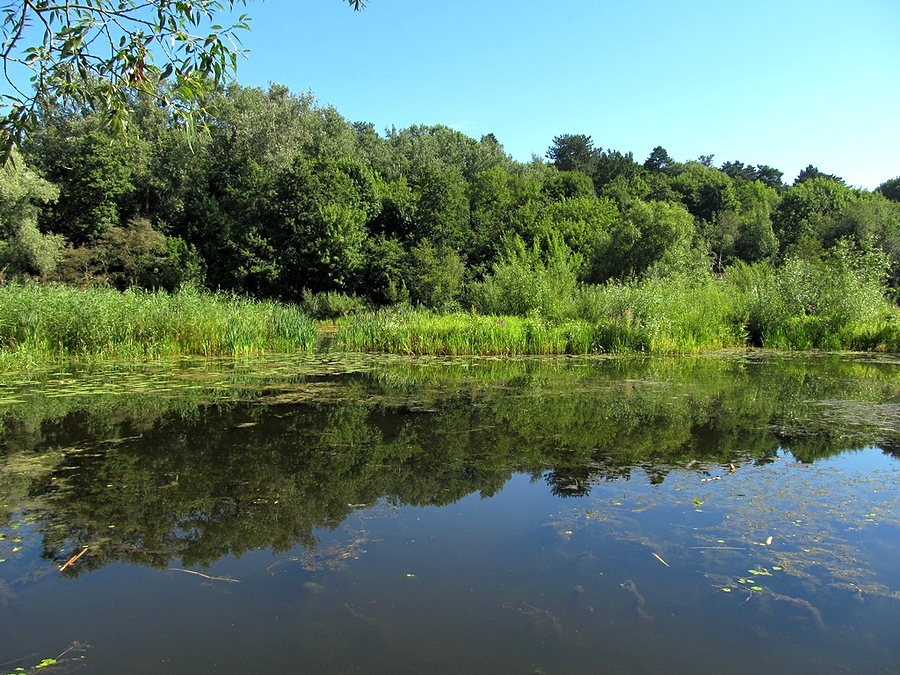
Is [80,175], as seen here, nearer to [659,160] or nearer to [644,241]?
[644,241]

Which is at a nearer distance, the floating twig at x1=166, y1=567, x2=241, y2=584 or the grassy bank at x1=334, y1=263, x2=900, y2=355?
the floating twig at x1=166, y1=567, x2=241, y2=584

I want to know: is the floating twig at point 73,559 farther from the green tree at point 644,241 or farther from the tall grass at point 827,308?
the green tree at point 644,241

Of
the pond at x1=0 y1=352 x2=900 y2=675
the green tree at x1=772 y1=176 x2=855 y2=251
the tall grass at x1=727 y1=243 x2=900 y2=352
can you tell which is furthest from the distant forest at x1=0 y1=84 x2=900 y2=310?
the pond at x1=0 y1=352 x2=900 y2=675

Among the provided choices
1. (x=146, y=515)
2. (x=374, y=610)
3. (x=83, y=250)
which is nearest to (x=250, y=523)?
(x=146, y=515)

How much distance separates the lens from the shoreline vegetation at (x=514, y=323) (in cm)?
1405

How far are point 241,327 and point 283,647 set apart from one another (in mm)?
13494

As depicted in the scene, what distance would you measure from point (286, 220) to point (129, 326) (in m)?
21.8

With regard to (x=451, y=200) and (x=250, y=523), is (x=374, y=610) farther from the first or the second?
(x=451, y=200)

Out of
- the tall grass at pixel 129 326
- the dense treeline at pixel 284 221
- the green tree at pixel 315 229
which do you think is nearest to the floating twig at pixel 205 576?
the tall grass at pixel 129 326

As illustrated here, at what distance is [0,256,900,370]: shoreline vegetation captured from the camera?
46.1 ft

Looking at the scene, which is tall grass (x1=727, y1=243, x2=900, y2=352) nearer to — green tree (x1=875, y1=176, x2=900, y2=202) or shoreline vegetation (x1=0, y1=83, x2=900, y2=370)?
shoreline vegetation (x1=0, y1=83, x2=900, y2=370)

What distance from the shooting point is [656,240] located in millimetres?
33938

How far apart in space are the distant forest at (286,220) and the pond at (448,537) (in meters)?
20.3

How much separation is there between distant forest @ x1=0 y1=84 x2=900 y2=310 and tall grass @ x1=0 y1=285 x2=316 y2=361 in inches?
538
